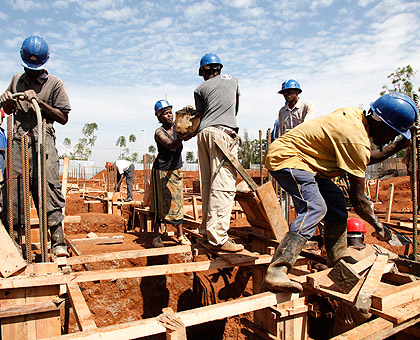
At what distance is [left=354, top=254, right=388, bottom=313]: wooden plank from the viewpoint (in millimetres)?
1941

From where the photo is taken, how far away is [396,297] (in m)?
2.06

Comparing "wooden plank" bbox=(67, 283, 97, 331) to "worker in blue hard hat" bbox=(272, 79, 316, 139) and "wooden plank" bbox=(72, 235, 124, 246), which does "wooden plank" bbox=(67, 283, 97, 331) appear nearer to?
"wooden plank" bbox=(72, 235, 124, 246)

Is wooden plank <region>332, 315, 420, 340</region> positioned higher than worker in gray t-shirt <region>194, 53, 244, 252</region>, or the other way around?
worker in gray t-shirt <region>194, 53, 244, 252</region>

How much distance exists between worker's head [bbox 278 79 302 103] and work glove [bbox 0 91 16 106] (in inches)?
146

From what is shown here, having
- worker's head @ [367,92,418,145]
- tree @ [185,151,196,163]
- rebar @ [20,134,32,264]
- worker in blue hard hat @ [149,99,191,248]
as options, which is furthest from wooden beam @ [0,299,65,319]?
tree @ [185,151,196,163]

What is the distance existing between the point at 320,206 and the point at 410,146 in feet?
4.28

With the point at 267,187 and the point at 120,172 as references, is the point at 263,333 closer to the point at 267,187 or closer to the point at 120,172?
the point at 267,187

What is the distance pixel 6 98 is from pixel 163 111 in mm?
1929

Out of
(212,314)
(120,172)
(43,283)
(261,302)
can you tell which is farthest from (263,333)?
(120,172)

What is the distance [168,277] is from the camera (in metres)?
4.93

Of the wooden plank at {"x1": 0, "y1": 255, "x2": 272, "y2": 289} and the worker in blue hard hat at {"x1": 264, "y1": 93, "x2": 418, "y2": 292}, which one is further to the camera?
the worker in blue hard hat at {"x1": 264, "y1": 93, "x2": 418, "y2": 292}

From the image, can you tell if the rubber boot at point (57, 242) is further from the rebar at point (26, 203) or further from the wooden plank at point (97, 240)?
the wooden plank at point (97, 240)

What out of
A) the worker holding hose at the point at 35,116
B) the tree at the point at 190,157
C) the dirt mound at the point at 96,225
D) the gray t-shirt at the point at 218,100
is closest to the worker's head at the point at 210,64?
the gray t-shirt at the point at 218,100

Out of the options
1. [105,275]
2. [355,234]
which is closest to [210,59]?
[105,275]
